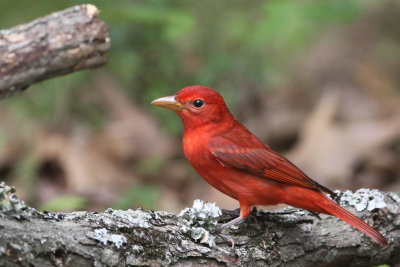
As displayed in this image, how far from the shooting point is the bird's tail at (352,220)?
357 cm

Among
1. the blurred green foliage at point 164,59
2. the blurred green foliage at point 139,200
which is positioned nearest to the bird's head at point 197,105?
the blurred green foliage at point 139,200

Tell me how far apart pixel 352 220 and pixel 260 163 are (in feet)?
2.28

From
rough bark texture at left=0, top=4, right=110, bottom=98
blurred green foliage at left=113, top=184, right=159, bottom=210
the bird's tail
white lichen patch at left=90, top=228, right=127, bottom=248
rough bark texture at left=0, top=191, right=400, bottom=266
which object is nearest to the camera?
rough bark texture at left=0, top=191, right=400, bottom=266

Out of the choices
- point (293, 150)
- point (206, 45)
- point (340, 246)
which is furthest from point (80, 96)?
point (340, 246)

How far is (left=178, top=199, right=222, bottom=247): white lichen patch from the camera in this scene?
11.3 ft

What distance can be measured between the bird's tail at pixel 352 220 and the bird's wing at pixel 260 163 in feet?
0.42

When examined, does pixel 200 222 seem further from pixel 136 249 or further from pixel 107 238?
pixel 107 238

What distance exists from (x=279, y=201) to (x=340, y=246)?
1.58 feet

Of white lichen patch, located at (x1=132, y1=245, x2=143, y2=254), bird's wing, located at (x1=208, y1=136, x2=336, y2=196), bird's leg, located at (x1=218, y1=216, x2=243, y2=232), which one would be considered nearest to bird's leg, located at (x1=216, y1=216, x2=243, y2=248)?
bird's leg, located at (x1=218, y1=216, x2=243, y2=232)

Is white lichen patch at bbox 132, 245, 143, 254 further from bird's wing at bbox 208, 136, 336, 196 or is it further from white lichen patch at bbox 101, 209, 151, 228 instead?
bird's wing at bbox 208, 136, 336, 196

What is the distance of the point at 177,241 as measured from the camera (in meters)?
3.30

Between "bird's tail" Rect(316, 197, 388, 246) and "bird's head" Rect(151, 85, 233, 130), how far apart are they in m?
1.02

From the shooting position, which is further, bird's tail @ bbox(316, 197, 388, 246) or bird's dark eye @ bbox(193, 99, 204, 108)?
bird's dark eye @ bbox(193, 99, 204, 108)

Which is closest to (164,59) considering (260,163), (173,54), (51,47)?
(173,54)
